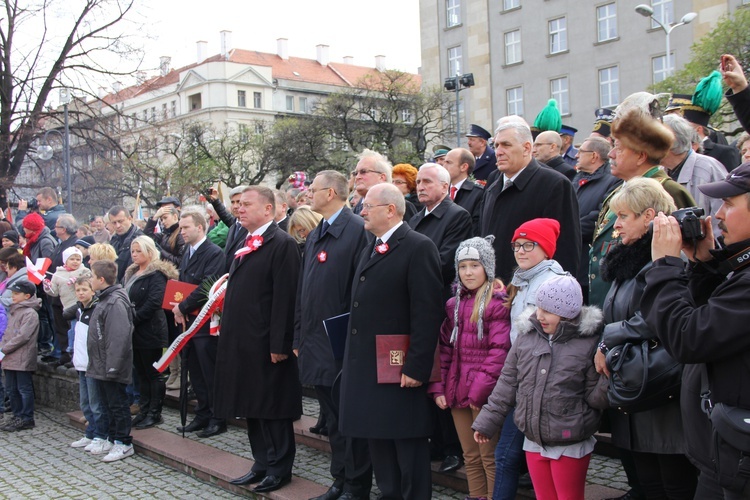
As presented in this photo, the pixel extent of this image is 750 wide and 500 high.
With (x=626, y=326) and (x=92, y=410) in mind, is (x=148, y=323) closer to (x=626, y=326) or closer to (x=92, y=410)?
(x=92, y=410)

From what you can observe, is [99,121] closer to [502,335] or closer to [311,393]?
[311,393]

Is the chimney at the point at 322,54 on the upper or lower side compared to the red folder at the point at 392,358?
upper

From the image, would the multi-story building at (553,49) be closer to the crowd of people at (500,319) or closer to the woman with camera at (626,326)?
the crowd of people at (500,319)

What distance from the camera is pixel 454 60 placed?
45375 millimetres

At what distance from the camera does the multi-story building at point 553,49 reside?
119 ft

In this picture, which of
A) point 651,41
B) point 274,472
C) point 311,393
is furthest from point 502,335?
point 651,41

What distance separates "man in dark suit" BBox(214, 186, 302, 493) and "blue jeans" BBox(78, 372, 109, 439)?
2.35m

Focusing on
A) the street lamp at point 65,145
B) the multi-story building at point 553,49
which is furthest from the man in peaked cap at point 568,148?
the multi-story building at point 553,49

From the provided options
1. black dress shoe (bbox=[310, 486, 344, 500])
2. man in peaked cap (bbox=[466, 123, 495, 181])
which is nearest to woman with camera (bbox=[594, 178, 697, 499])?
black dress shoe (bbox=[310, 486, 344, 500])

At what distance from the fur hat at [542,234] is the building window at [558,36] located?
38.1 meters

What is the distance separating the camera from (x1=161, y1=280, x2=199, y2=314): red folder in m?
7.66

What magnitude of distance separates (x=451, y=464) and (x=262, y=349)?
5.54 feet

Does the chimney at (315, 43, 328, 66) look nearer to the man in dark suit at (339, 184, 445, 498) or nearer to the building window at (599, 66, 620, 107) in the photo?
the building window at (599, 66, 620, 107)

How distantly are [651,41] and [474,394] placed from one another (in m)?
36.0
